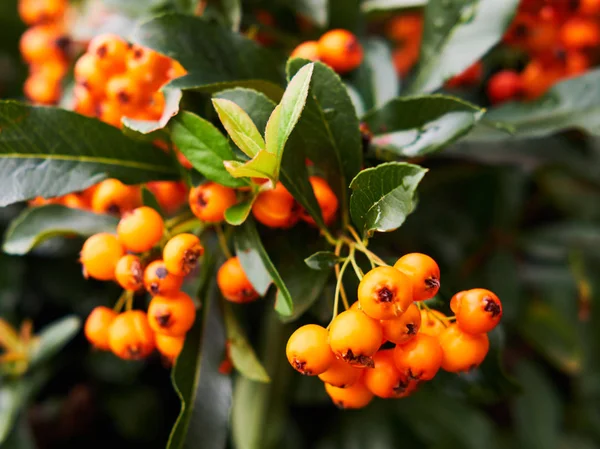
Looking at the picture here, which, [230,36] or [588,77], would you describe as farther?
[588,77]

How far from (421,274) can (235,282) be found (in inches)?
10.7

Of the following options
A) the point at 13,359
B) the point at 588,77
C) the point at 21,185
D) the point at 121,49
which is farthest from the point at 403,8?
the point at 13,359

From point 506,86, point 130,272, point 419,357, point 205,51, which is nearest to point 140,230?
point 130,272

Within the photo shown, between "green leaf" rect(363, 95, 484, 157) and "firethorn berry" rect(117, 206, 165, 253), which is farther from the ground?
"green leaf" rect(363, 95, 484, 157)

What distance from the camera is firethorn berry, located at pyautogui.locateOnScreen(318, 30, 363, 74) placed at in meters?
0.92

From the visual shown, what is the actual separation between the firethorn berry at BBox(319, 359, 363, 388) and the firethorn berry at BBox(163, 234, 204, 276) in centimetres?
22

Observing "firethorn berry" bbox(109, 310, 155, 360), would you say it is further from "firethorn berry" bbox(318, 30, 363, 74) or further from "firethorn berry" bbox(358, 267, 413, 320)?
"firethorn berry" bbox(318, 30, 363, 74)

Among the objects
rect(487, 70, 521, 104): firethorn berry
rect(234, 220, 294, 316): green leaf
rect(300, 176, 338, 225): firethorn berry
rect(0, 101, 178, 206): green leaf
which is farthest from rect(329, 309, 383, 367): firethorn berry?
rect(487, 70, 521, 104): firethorn berry

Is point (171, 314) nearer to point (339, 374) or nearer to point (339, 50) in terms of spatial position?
point (339, 374)

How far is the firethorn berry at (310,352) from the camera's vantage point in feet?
1.98

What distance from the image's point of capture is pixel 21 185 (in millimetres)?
771

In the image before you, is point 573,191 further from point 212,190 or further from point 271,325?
point 212,190

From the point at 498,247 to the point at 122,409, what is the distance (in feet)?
3.60

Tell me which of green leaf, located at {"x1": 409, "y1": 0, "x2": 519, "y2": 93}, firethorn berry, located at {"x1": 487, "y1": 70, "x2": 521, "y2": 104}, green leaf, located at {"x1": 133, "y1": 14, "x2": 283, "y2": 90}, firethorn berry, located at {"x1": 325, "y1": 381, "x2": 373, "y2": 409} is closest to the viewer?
firethorn berry, located at {"x1": 325, "y1": 381, "x2": 373, "y2": 409}
